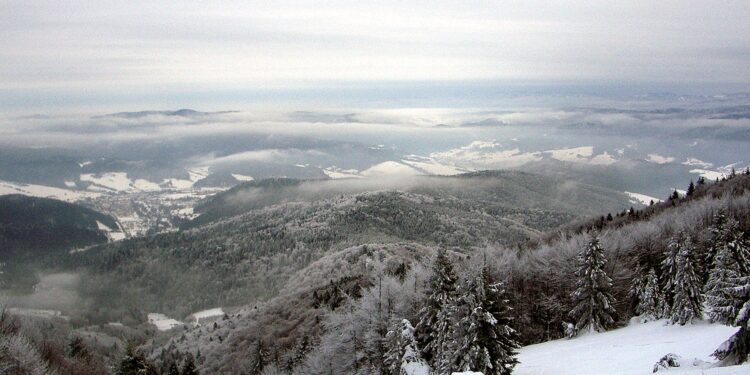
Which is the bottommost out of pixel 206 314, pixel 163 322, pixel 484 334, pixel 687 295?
pixel 163 322

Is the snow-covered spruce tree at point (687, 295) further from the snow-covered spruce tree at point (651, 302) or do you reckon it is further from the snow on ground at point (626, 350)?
the snow-covered spruce tree at point (651, 302)

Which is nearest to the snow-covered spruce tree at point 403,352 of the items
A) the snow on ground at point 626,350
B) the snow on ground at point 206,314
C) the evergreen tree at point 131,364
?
the snow on ground at point 626,350

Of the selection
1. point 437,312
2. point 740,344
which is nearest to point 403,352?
point 437,312

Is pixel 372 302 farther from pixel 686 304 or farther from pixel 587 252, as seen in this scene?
pixel 686 304

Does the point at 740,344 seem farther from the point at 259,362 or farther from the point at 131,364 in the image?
the point at 259,362

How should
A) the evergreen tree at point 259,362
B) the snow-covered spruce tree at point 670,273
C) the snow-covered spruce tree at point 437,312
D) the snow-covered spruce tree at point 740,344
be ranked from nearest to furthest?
1. the snow-covered spruce tree at point 740,344
2. the snow-covered spruce tree at point 437,312
3. the snow-covered spruce tree at point 670,273
4. the evergreen tree at point 259,362

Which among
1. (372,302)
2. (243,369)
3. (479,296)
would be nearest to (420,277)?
(372,302)
